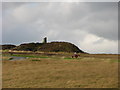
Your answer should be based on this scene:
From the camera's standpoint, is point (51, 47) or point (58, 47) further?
point (58, 47)

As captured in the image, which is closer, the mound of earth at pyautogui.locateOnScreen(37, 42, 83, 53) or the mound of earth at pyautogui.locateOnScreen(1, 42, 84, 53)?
the mound of earth at pyautogui.locateOnScreen(37, 42, 83, 53)

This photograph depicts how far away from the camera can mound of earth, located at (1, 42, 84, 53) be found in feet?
489

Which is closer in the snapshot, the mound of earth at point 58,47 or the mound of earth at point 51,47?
the mound of earth at point 58,47

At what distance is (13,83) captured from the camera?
14.7 m

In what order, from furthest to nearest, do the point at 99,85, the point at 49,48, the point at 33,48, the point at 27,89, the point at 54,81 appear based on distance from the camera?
1. the point at 33,48
2. the point at 49,48
3. the point at 54,81
4. the point at 99,85
5. the point at 27,89

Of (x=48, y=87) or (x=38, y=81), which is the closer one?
(x=48, y=87)

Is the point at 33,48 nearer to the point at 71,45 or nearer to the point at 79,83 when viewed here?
the point at 71,45

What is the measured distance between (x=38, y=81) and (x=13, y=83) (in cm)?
183

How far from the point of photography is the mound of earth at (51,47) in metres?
149

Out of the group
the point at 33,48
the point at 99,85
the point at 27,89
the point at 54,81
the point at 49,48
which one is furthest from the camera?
the point at 33,48

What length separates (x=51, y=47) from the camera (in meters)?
153

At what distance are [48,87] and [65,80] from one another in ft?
A: 8.10

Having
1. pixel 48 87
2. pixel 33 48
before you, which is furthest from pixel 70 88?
pixel 33 48

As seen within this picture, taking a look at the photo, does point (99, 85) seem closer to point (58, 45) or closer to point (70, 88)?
point (70, 88)
